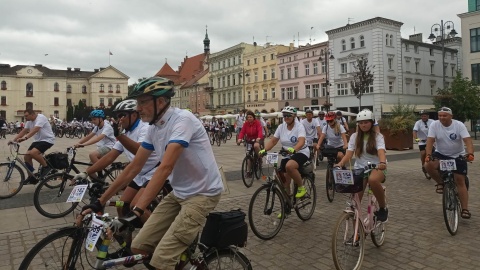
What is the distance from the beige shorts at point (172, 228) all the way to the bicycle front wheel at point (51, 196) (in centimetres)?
444

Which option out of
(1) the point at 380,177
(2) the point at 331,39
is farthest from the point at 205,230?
(2) the point at 331,39

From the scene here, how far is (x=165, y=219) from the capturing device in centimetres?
306

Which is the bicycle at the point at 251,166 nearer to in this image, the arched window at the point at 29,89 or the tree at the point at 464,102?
the tree at the point at 464,102

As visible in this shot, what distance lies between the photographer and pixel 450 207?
578 cm

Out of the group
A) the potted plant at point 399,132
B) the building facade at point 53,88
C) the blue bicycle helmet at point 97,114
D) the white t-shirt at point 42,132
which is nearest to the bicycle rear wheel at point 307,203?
the blue bicycle helmet at point 97,114

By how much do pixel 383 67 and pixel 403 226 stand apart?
46665 mm

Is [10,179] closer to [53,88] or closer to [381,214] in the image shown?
[381,214]

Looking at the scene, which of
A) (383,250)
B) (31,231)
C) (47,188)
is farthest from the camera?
(47,188)

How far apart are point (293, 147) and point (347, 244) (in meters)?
2.72

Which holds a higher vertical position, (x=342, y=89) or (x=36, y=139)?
(x=342, y=89)

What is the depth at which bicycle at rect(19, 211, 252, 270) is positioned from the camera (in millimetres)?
2664

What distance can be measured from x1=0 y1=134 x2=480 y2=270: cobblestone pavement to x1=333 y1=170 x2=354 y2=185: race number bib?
0.98 m

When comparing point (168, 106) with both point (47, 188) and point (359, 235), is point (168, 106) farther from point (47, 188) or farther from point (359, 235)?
point (47, 188)

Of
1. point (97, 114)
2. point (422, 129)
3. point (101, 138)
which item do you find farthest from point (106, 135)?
point (422, 129)
